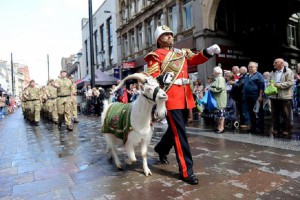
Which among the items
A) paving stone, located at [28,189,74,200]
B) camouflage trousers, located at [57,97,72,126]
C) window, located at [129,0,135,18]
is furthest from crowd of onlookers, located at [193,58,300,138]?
window, located at [129,0,135,18]

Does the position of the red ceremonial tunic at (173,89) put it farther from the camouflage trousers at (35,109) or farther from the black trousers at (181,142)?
the camouflage trousers at (35,109)

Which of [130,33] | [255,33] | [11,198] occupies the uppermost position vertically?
[130,33]

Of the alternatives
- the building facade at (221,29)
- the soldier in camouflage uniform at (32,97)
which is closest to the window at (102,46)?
the building facade at (221,29)

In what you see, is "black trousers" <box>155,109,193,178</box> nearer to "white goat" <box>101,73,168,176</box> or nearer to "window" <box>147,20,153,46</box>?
"white goat" <box>101,73,168,176</box>

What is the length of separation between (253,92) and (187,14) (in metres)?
→ 12.7

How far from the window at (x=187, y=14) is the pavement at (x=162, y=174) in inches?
538

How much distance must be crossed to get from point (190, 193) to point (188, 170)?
0.45m

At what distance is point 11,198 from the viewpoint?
361 centimetres

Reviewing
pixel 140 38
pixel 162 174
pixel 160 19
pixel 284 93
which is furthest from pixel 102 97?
pixel 162 174

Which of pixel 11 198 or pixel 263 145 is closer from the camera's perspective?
pixel 11 198

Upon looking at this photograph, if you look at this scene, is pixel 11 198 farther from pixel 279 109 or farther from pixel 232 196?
pixel 279 109

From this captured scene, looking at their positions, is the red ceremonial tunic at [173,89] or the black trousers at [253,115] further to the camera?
the black trousers at [253,115]

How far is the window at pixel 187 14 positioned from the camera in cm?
1881

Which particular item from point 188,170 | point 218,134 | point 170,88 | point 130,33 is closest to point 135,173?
point 188,170
